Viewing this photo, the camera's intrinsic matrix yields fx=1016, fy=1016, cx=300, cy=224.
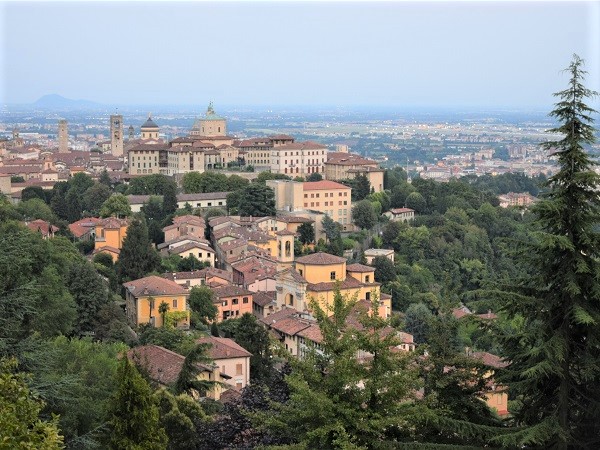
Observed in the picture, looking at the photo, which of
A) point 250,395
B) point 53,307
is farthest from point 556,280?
point 53,307

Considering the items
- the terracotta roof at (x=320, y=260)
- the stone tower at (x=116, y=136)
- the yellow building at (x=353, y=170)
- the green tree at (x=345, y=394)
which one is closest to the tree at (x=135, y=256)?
the terracotta roof at (x=320, y=260)

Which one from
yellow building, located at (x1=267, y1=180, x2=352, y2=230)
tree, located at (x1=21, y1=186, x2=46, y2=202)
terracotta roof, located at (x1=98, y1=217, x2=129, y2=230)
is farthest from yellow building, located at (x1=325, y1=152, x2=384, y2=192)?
terracotta roof, located at (x1=98, y1=217, x2=129, y2=230)

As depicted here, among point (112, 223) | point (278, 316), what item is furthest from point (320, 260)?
point (112, 223)

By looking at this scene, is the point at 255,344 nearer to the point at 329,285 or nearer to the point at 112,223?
the point at 329,285

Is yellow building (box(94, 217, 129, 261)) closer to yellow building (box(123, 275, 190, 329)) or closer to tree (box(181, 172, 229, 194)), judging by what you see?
yellow building (box(123, 275, 190, 329))

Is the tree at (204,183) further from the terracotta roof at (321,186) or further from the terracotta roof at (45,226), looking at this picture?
the terracotta roof at (45,226)
